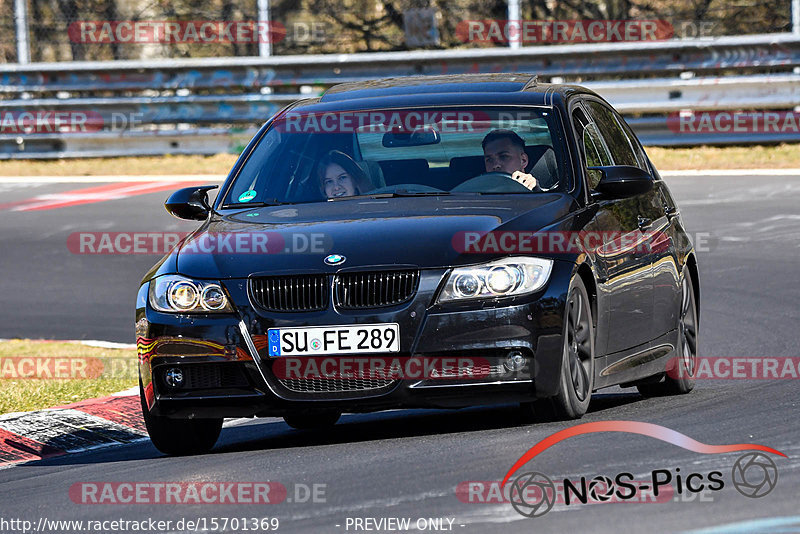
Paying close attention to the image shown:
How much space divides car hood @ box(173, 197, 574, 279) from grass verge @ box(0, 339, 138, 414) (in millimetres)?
2357

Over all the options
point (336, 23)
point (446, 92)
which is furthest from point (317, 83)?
point (446, 92)

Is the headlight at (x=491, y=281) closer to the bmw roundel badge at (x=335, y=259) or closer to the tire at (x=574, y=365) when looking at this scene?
the tire at (x=574, y=365)

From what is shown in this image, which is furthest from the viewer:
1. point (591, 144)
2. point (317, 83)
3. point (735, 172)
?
point (317, 83)

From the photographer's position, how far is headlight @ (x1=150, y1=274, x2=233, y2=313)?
6504 mm

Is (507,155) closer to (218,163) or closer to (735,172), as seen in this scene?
(735,172)

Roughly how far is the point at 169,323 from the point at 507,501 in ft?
6.77

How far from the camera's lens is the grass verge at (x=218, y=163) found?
17.1m

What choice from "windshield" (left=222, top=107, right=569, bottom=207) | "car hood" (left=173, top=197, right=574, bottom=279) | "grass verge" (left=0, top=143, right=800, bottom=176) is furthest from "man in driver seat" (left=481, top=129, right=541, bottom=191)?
"grass verge" (left=0, top=143, right=800, bottom=176)

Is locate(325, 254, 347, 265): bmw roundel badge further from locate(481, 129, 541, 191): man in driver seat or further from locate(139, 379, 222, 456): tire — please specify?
locate(481, 129, 541, 191): man in driver seat

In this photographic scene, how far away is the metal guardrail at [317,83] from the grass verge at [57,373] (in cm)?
817

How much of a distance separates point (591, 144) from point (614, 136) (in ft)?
2.38

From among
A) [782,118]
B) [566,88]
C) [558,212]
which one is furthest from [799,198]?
[558,212]

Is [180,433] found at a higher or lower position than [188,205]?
lower

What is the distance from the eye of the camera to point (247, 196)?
7672mm
